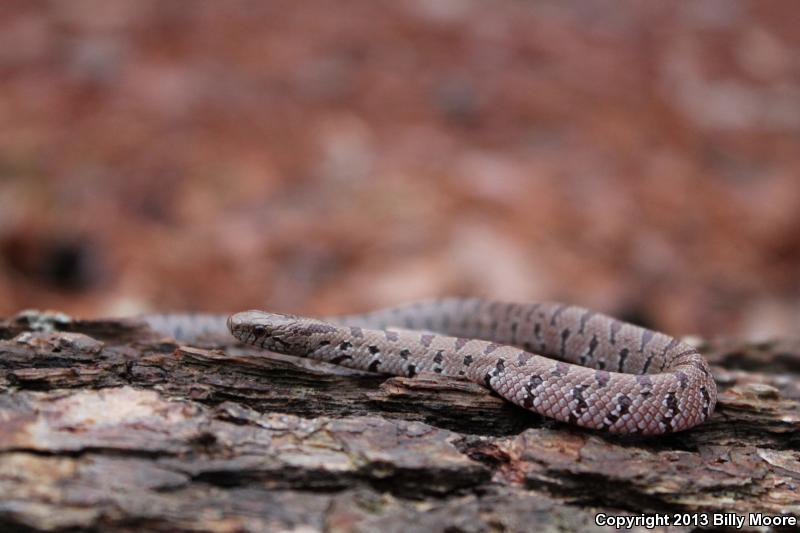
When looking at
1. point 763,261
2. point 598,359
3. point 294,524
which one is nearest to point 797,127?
point 763,261

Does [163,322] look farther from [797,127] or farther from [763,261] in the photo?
[797,127]

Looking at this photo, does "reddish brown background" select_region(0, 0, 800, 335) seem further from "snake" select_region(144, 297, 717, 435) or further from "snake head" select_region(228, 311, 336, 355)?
"snake head" select_region(228, 311, 336, 355)
